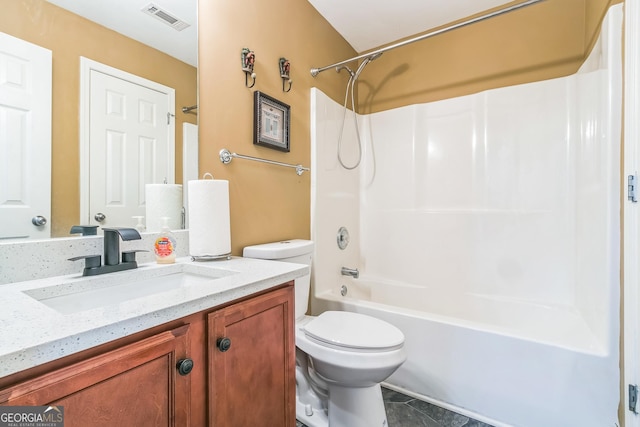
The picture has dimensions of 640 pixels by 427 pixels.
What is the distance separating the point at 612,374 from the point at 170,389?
1.68 m

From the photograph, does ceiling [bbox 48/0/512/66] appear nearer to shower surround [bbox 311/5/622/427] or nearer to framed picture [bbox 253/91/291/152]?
framed picture [bbox 253/91/291/152]

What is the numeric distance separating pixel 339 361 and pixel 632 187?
133cm

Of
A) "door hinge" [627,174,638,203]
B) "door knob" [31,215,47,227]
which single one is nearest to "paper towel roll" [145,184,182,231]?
"door knob" [31,215,47,227]

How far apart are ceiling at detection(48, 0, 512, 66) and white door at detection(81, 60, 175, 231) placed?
18 centimetres

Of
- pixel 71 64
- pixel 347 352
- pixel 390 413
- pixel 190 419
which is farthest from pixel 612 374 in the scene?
pixel 71 64

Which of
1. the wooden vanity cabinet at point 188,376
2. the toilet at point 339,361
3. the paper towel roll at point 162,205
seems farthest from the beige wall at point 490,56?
the wooden vanity cabinet at point 188,376

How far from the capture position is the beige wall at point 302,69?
4.63 feet

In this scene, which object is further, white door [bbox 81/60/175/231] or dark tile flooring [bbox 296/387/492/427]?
dark tile flooring [bbox 296/387/492/427]

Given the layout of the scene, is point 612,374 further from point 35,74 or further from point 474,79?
point 35,74

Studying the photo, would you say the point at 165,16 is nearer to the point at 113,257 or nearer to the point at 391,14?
the point at 113,257

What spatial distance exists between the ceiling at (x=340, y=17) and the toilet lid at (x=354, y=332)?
→ 132 centimetres

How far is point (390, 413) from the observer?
1.54m

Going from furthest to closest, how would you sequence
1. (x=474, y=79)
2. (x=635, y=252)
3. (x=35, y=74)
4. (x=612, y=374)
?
(x=474, y=79), (x=612, y=374), (x=635, y=252), (x=35, y=74)

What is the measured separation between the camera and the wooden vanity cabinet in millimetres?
492
